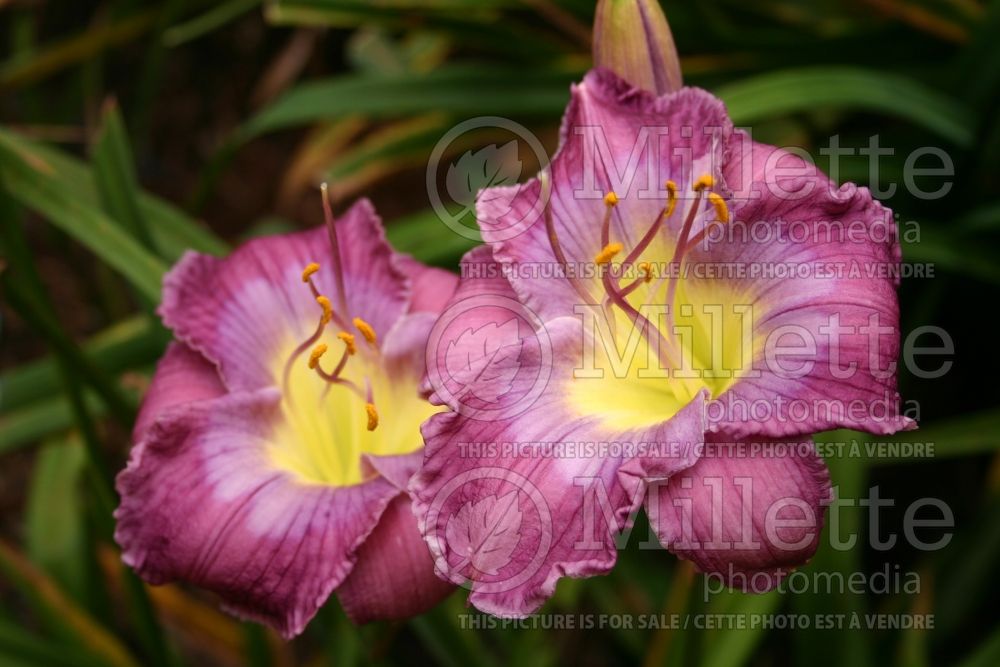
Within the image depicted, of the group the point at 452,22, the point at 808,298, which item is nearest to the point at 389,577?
the point at 808,298

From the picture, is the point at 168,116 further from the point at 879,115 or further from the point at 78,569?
the point at 879,115

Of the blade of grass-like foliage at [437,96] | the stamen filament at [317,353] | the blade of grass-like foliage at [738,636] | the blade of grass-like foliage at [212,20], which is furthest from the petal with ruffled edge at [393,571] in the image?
the blade of grass-like foliage at [212,20]

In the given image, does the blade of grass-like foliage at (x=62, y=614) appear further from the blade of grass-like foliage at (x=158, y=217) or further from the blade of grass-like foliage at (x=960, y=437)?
the blade of grass-like foliage at (x=960, y=437)

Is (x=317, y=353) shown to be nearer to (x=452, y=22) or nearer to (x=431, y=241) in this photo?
(x=431, y=241)

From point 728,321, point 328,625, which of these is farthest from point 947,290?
point 328,625

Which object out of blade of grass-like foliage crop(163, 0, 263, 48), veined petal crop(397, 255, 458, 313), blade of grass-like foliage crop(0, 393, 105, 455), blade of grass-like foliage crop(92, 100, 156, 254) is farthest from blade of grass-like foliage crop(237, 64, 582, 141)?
veined petal crop(397, 255, 458, 313)
